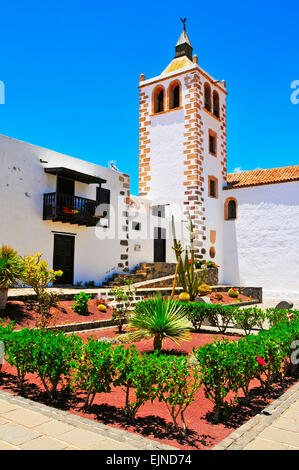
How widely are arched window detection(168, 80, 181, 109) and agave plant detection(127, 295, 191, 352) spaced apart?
18.4 metres

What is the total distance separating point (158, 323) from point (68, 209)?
31.1ft

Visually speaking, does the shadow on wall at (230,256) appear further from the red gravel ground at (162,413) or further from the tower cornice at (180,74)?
the red gravel ground at (162,413)

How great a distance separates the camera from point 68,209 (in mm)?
15203

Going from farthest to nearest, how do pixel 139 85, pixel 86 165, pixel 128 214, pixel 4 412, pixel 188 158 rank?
1. pixel 139 85
2. pixel 188 158
3. pixel 128 214
4. pixel 86 165
5. pixel 4 412

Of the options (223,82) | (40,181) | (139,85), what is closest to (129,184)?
(40,181)

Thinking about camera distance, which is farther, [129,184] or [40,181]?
[129,184]

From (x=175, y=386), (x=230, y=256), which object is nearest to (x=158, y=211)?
(x=230, y=256)

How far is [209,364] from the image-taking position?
14.0 feet

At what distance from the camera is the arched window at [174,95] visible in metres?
23.1

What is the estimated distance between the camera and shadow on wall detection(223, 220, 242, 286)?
75.7 feet

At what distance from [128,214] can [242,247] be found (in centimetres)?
799

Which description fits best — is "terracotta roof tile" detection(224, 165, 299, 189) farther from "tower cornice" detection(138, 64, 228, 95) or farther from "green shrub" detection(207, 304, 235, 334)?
"green shrub" detection(207, 304, 235, 334)

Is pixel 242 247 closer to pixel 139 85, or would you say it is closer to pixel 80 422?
pixel 139 85

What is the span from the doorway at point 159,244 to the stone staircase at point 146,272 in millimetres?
1178
